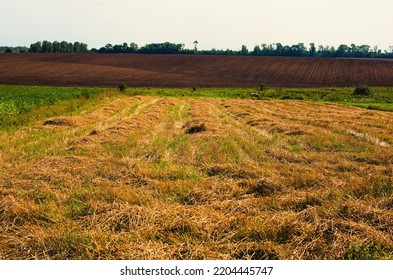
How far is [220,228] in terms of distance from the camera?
16.1ft

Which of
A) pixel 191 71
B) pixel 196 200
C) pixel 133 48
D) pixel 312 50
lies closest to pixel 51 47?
pixel 133 48

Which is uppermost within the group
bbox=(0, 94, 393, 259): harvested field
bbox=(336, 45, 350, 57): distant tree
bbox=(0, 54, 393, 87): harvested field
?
bbox=(336, 45, 350, 57): distant tree

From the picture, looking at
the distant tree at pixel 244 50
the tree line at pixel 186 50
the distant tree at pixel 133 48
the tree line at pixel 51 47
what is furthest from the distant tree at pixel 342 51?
the tree line at pixel 51 47

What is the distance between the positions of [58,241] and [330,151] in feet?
26.8

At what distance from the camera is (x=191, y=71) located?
80188 millimetres

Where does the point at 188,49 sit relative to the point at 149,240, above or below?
above

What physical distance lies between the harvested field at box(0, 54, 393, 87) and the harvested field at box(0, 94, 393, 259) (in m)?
52.7

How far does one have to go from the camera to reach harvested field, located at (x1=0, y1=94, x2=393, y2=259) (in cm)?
442

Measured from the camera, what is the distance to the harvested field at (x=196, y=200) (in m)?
4.42

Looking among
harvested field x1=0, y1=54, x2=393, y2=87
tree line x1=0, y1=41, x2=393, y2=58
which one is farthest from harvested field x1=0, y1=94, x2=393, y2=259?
tree line x1=0, y1=41, x2=393, y2=58

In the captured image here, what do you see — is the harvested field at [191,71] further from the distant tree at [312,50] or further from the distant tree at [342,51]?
the distant tree at [312,50]

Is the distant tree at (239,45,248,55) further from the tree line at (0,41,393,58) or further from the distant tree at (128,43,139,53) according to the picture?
the distant tree at (128,43,139,53)
